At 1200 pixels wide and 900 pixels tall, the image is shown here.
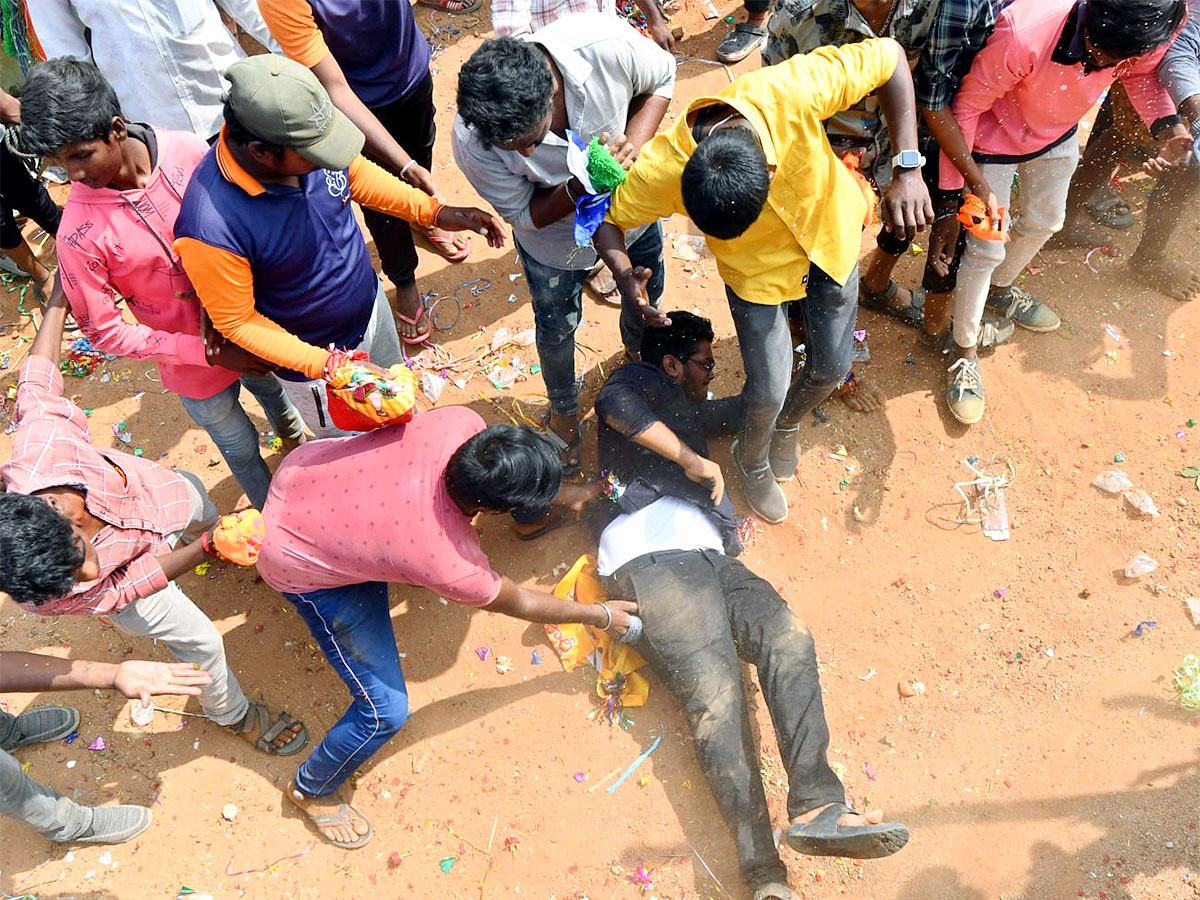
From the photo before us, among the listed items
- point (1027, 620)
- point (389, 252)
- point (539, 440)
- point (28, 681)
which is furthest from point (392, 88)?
point (1027, 620)

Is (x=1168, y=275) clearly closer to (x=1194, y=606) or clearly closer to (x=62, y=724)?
(x=1194, y=606)

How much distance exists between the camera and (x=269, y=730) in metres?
3.36

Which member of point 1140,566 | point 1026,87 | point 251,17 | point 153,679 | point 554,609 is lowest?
point 1140,566

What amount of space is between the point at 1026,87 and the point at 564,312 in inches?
77.9

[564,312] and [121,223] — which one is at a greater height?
[121,223]

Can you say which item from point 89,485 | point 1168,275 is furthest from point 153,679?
point 1168,275

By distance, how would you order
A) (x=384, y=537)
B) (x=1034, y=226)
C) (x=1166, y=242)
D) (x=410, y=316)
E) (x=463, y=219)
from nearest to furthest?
(x=384, y=537) < (x=463, y=219) < (x=1034, y=226) < (x=1166, y=242) < (x=410, y=316)

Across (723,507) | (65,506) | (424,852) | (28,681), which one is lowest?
(424,852)

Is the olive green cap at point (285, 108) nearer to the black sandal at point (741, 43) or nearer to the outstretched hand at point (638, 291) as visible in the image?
the outstretched hand at point (638, 291)

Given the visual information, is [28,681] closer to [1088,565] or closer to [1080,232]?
[1088,565]

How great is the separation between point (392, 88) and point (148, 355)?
1793 millimetres

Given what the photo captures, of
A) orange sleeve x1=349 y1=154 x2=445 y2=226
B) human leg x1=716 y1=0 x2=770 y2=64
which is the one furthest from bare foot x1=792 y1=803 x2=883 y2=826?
human leg x1=716 y1=0 x2=770 y2=64

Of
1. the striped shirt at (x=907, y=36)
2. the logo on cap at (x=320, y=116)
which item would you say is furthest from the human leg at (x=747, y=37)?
the logo on cap at (x=320, y=116)

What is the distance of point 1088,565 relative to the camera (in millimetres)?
3602
